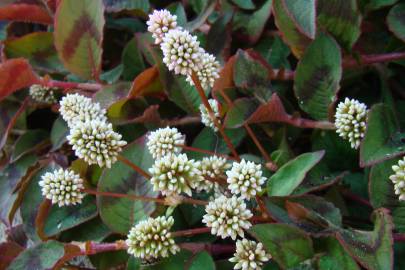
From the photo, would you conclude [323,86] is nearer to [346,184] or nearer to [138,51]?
[346,184]

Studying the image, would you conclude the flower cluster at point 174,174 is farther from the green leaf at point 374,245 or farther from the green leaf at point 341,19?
the green leaf at point 341,19

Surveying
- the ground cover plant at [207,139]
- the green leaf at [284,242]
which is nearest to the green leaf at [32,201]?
→ the ground cover plant at [207,139]

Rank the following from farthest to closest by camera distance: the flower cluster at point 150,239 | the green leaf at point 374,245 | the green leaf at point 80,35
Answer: the green leaf at point 80,35, the flower cluster at point 150,239, the green leaf at point 374,245

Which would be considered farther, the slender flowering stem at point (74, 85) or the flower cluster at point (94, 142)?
the slender flowering stem at point (74, 85)

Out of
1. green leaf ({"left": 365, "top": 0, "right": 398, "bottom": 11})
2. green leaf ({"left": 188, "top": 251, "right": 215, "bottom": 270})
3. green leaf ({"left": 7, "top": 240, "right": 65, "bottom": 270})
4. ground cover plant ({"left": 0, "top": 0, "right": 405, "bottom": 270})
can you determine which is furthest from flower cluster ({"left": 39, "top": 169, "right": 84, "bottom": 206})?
green leaf ({"left": 365, "top": 0, "right": 398, "bottom": 11})

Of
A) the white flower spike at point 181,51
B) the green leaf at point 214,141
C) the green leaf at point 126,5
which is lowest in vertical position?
the green leaf at point 214,141

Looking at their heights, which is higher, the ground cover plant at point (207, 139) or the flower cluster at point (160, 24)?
the flower cluster at point (160, 24)

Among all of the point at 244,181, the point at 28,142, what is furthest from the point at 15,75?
the point at 244,181
